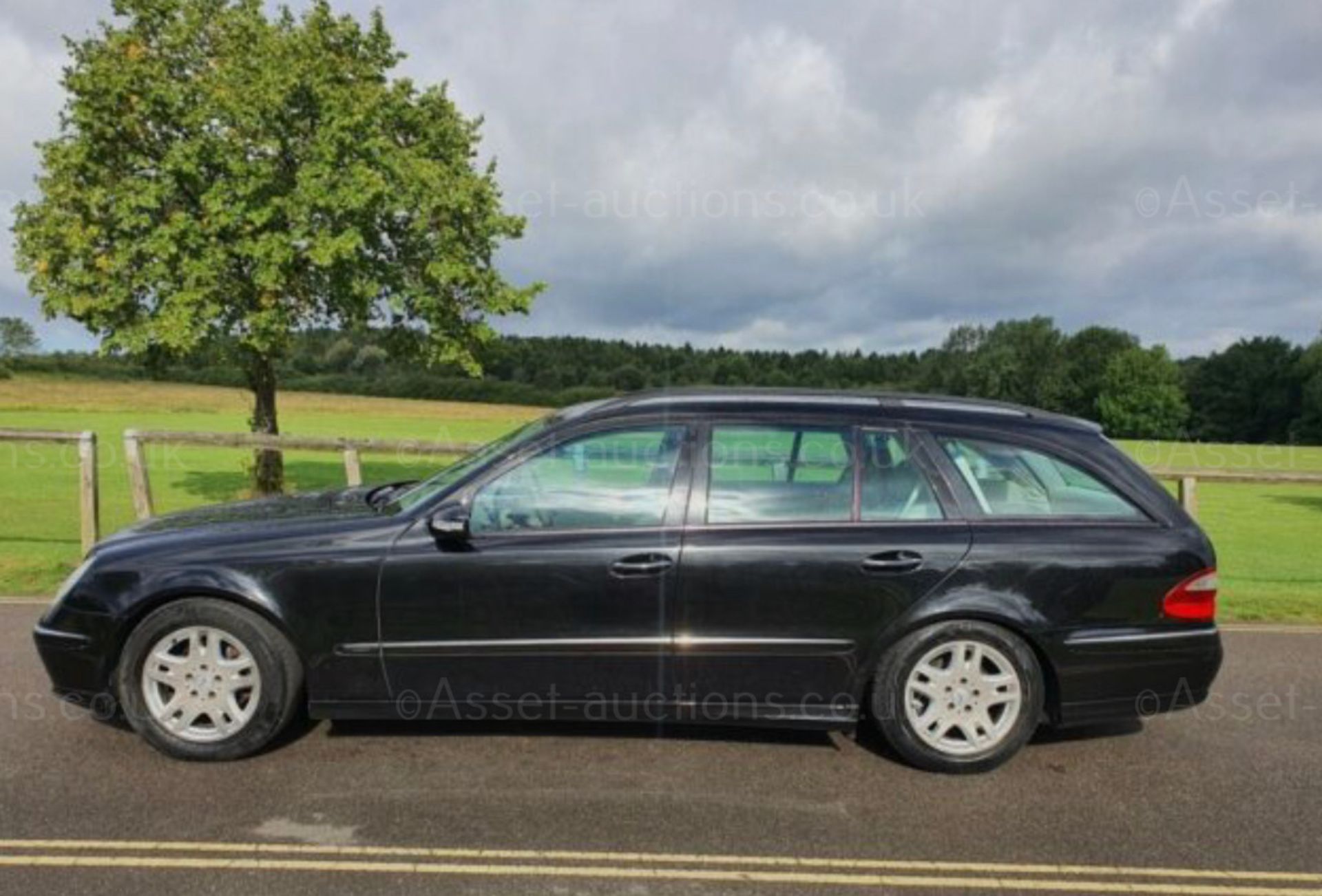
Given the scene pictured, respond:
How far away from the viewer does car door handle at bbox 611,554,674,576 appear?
4012mm

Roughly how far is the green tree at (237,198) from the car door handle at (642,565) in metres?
12.2

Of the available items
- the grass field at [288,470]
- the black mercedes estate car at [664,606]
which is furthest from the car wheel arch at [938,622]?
the grass field at [288,470]

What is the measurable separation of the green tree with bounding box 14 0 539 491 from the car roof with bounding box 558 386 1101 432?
11753 millimetres

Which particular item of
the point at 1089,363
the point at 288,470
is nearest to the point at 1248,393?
the point at 1089,363

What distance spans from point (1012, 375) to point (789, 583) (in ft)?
332

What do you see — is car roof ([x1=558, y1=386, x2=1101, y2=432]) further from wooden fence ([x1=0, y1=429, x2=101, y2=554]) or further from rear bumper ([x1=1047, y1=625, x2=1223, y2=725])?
wooden fence ([x1=0, y1=429, x2=101, y2=554])

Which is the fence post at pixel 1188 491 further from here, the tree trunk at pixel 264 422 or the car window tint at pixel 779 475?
the tree trunk at pixel 264 422

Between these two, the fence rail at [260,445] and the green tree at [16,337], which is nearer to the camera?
the fence rail at [260,445]

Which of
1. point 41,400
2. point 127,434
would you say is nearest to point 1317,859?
point 127,434

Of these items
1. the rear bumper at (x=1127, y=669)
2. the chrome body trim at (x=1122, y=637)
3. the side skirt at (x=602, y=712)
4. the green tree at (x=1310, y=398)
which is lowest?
the side skirt at (x=602, y=712)

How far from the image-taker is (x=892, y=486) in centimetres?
424

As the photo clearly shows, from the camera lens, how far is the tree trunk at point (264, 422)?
1662 cm

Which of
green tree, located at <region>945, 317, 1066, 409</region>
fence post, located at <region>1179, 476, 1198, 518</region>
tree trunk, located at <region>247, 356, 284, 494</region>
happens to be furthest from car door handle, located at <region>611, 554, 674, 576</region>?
green tree, located at <region>945, 317, 1066, 409</region>

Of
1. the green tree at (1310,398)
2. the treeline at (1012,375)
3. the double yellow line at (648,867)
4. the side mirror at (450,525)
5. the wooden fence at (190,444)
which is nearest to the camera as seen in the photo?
the double yellow line at (648,867)
